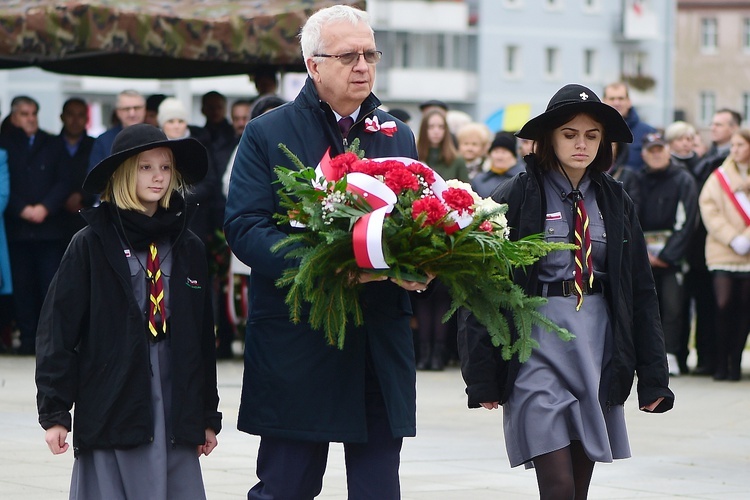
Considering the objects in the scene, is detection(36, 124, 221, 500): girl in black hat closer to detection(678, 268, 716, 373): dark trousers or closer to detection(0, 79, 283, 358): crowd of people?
detection(0, 79, 283, 358): crowd of people

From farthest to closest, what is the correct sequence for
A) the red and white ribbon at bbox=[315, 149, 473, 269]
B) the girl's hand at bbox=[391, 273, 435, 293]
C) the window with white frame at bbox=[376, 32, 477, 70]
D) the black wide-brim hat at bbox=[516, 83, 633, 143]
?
the window with white frame at bbox=[376, 32, 477, 70]
the black wide-brim hat at bbox=[516, 83, 633, 143]
the girl's hand at bbox=[391, 273, 435, 293]
the red and white ribbon at bbox=[315, 149, 473, 269]

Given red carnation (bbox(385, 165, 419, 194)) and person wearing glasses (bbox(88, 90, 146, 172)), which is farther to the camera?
person wearing glasses (bbox(88, 90, 146, 172))

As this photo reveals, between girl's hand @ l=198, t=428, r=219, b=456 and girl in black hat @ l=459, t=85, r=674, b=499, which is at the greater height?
girl in black hat @ l=459, t=85, r=674, b=499

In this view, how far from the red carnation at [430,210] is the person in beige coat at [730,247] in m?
8.52

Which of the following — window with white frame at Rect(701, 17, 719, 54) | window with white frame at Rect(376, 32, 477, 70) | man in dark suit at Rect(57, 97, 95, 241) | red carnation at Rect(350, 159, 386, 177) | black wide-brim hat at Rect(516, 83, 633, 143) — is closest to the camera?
red carnation at Rect(350, 159, 386, 177)

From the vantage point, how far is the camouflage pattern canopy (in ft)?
45.0

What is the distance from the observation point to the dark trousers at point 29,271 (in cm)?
1430

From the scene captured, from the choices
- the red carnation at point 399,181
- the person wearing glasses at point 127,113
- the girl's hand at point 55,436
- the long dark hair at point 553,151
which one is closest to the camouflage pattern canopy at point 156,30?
→ the person wearing glasses at point 127,113

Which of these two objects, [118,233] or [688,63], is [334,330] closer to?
[118,233]

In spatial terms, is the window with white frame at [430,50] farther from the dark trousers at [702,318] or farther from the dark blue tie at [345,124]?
the dark blue tie at [345,124]

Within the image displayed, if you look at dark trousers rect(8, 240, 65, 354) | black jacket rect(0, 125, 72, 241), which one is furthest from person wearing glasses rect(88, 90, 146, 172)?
dark trousers rect(8, 240, 65, 354)

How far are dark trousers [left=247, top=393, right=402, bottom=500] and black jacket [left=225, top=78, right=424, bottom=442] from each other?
76mm

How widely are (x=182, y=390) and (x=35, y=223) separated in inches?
338

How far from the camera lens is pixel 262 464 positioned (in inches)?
226
